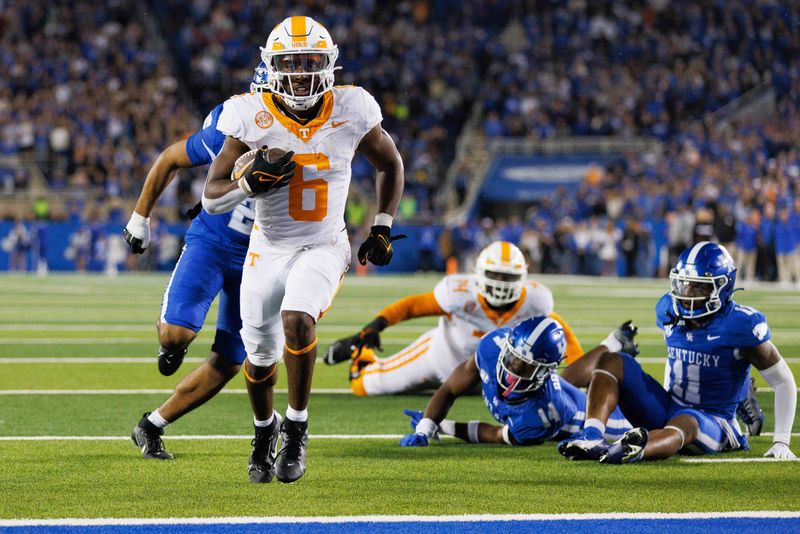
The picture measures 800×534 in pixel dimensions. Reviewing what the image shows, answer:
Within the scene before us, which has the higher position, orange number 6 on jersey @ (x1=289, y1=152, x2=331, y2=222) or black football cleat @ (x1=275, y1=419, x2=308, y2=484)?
orange number 6 on jersey @ (x1=289, y1=152, x2=331, y2=222)

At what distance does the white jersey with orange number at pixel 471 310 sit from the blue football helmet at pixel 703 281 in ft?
5.60

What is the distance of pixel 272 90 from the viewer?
4.94m

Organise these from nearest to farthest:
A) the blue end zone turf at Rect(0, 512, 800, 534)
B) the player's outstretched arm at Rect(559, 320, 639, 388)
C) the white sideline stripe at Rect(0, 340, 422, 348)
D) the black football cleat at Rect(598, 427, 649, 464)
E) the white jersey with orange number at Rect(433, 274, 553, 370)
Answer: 1. the blue end zone turf at Rect(0, 512, 800, 534)
2. the black football cleat at Rect(598, 427, 649, 464)
3. the player's outstretched arm at Rect(559, 320, 639, 388)
4. the white jersey with orange number at Rect(433, 274, 553, 370)
5. the white sideline stripe at Rect(0, 340, 422, 348)

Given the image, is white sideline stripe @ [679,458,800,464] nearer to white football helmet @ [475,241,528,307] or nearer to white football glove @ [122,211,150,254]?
white football helmet @ [475,241,528,307]

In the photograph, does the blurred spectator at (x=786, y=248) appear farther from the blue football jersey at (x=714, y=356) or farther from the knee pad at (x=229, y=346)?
the knee pad at (x=229, y=346)

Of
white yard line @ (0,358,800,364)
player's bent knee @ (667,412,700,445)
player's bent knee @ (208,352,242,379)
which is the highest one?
player's bent knee @ (208,352,242,379)

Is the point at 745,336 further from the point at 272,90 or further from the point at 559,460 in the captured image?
the point at 272,90

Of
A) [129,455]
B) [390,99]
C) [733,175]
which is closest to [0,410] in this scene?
[129,455]

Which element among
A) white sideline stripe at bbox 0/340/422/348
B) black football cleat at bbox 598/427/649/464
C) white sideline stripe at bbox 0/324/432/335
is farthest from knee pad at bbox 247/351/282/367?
white sideline stripe at bbox 0/324/432/335

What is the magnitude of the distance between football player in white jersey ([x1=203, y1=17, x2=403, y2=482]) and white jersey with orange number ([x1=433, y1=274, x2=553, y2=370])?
7.30 ft

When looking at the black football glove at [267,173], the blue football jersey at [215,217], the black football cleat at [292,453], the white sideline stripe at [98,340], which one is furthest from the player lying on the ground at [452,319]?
the white sideline stripe at [98,340]

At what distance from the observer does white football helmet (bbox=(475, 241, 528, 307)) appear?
278 inches

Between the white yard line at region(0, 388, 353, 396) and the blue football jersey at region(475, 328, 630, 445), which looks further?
the white yard line at region(0, 388, 353, 396)

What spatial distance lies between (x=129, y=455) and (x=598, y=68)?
2685 centimetres
